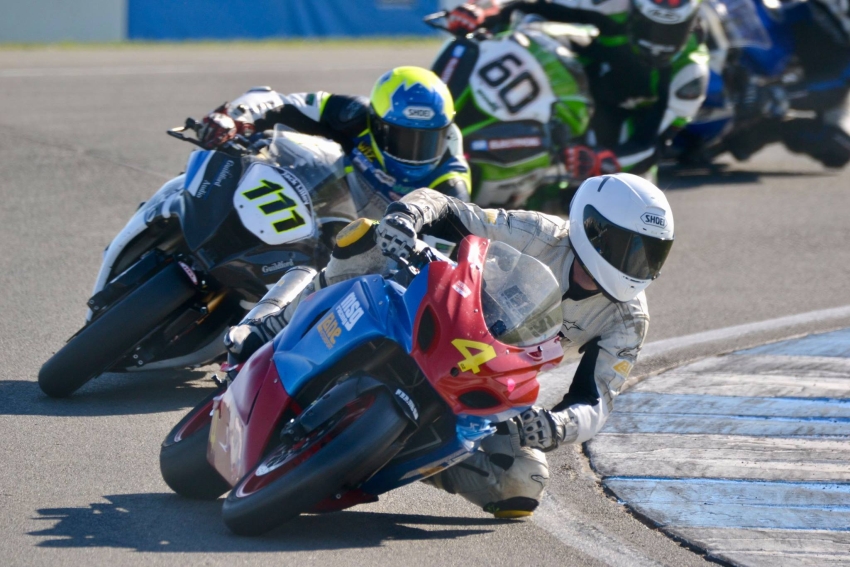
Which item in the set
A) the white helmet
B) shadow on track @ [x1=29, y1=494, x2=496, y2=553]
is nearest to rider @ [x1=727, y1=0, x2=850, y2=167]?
the white helmet

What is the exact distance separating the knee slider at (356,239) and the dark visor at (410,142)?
147cm

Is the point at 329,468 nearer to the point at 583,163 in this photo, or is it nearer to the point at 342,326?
the point at 342,326

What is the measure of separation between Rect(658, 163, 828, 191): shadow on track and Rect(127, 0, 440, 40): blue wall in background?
1141 centimetres

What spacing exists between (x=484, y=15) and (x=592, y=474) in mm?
5851

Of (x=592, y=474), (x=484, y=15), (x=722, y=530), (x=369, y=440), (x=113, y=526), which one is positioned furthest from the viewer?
(x=484, y=15)

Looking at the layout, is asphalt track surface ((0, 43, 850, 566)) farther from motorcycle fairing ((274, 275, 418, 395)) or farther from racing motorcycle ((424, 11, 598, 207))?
racing motorcycle ((424, 11, 598, 207))

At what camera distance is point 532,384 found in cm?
397

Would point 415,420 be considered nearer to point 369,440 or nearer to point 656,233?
point 369,440

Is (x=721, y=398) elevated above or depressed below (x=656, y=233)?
below

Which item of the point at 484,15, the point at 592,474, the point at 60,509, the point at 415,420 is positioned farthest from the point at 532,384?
the point at 484,15

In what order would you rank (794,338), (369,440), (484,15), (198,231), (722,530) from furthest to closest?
(484,15) < (794,338) < (198,231) < (722,530) < (369,440)

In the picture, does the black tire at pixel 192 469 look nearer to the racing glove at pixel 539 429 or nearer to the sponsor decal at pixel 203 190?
the racing glove at pixel 539 429

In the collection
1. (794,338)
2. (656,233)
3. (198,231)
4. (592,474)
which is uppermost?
(656,233)

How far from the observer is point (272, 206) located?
550cm
